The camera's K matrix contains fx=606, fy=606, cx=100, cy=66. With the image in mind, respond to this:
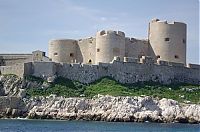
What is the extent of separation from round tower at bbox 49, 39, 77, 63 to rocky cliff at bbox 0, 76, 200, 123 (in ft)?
32.7

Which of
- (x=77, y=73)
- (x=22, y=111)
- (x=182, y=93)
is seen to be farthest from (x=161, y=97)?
(x=22, y=111)

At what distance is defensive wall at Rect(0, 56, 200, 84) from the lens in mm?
52469

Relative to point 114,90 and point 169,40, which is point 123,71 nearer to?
point 114,90

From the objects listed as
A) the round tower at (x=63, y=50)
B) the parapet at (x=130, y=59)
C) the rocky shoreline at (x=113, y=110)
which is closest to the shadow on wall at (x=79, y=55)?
the round tower at (x=63, y=50)

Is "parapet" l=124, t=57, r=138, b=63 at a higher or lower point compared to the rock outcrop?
higher

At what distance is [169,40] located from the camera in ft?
191

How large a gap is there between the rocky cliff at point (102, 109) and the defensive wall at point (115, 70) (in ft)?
15.0

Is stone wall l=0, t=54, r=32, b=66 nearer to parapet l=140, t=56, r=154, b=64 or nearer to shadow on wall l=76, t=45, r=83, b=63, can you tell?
shadow on wall l=76, t=45, r=83, b=63

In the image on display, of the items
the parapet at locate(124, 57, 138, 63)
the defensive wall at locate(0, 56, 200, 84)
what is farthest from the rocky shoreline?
the parapet at locate(124, 57, 138, 63)

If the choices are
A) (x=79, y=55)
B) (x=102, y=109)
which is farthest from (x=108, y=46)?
(x=102, y=109)

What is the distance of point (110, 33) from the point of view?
5528cm

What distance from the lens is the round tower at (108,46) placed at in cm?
5525

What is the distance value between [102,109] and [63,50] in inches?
505

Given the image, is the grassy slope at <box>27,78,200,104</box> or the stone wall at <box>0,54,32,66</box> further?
the stone wall at <box>0,54,32,66</box>
